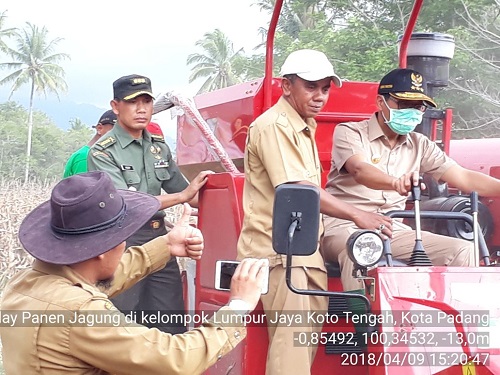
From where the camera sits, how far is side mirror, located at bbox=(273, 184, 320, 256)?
2525mm

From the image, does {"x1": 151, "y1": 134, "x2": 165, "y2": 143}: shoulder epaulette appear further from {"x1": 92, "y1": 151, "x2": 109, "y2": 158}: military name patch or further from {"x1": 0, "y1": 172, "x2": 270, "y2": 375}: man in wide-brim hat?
{"x1": 0, "y1": 172, "x2": 270, "y2": 375}: man in wide-brim hat

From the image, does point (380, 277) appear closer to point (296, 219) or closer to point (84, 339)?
point (296, 219)

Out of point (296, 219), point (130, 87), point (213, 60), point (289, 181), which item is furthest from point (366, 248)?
point (213, 60)

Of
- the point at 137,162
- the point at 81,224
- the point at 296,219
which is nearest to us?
the point at 81,224

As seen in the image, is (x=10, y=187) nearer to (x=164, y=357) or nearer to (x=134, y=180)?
(x=134, y=180)

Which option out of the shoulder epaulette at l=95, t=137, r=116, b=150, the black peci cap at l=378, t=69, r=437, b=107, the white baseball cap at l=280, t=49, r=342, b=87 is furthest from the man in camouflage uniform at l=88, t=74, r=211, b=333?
the black peci cap at l=378, t=69, r=437, b=107

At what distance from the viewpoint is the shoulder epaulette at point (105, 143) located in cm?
447

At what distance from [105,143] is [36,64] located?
4689 cm

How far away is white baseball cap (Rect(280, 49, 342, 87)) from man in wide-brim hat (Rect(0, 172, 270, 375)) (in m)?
1.25

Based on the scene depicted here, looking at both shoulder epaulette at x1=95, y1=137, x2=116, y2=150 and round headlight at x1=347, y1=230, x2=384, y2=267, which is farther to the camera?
shoulder epaulette at x1=95, y1=137, x2=116, y2=150

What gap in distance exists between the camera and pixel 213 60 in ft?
140

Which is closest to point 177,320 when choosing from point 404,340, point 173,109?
point 173,109

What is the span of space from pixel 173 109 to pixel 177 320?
50.5 inches

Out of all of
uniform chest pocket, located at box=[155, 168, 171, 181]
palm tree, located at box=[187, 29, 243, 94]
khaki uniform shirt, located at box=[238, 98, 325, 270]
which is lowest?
khaki uniform shirt, located at box=[238, 98, 325, 270]
